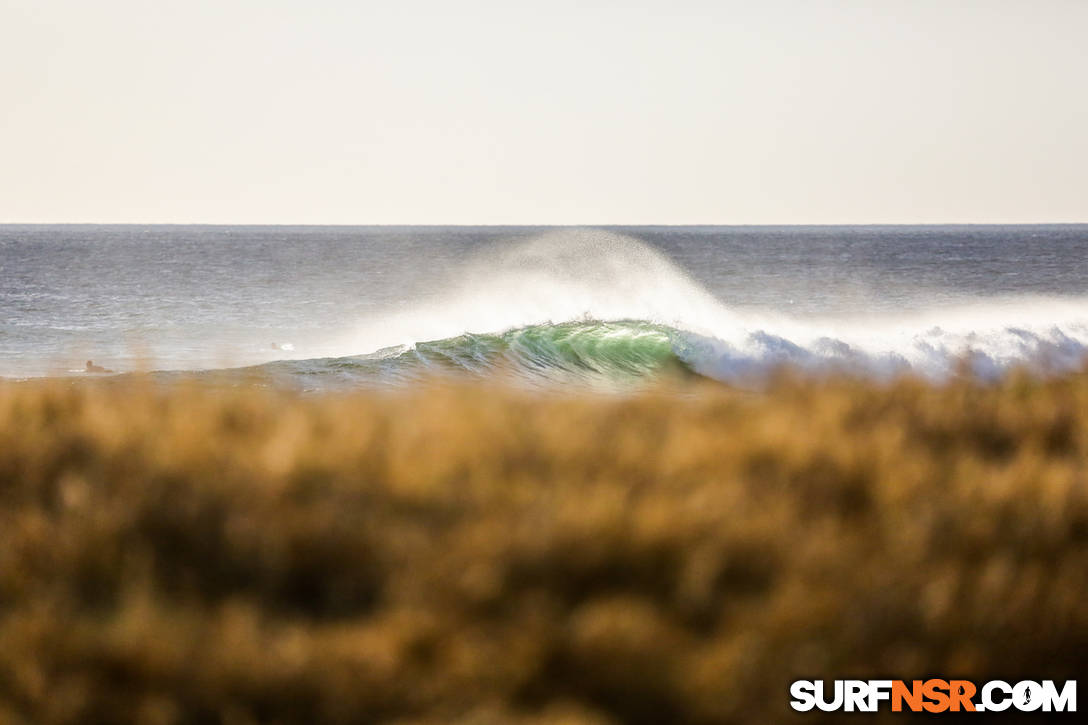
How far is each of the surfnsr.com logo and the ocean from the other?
4.70m

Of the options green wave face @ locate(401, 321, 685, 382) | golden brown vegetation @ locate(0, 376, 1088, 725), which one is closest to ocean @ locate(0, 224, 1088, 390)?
green wave face @ locate(401, 321, 685, 382)

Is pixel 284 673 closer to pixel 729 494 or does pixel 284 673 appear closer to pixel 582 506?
pixel 582 506

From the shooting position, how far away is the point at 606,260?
318ft

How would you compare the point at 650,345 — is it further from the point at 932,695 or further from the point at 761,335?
the point at 932,695

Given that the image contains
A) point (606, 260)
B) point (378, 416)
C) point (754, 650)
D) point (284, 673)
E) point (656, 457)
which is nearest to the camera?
point (284, 673)

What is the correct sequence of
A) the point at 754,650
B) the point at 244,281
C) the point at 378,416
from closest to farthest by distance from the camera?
the point at 754,650 → the point at 378,416 → the point at 244,281

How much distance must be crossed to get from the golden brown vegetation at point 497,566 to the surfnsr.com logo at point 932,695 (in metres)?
0.07

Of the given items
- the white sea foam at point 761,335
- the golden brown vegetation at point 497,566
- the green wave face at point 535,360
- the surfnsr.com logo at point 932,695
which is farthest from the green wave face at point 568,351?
the surfnsr.com logo at point 932,695

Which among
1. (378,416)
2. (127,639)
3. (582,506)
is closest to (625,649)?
(582,506)

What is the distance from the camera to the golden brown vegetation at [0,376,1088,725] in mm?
3850

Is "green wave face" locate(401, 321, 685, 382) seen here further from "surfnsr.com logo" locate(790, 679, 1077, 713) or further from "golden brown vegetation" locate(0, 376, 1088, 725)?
"surfnsr.com logo" locate(790, 679, 1077, 713)

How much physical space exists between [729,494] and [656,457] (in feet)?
2.16

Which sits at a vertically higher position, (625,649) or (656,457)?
(656,457)

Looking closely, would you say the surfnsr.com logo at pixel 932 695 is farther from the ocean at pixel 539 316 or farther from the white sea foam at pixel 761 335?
the white sea foam at pixel 761 335
